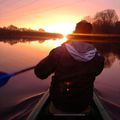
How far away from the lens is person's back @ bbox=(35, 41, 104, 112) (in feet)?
Result: 17.7

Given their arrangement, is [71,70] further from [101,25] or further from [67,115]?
[101,25]

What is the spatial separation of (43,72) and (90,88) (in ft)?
2.84

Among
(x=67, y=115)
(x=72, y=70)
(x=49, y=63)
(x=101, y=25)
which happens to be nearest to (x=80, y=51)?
(x=72, y=70)

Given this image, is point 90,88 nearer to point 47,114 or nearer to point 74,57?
point 74,57

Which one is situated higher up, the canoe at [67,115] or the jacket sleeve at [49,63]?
the jacket sleeve at [49,63]

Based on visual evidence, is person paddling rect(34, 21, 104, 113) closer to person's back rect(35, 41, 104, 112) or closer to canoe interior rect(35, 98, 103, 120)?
person's back rect(35, 41, 104, 112)

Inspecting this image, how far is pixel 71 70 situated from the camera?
5434mm

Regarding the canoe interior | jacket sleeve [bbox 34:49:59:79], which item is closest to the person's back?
jacket sleeve [bbox 34:49:59:79]

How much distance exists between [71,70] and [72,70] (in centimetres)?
2

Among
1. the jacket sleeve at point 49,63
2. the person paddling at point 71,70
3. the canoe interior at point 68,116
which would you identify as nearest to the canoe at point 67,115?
the canoe interior at point 68,116

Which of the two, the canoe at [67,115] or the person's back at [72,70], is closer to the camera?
the person's back at [72,70]

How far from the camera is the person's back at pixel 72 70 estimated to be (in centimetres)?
539

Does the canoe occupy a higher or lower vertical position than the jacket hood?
lower

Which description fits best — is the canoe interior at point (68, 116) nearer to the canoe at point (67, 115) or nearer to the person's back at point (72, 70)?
the canoe at point (67, 115)
